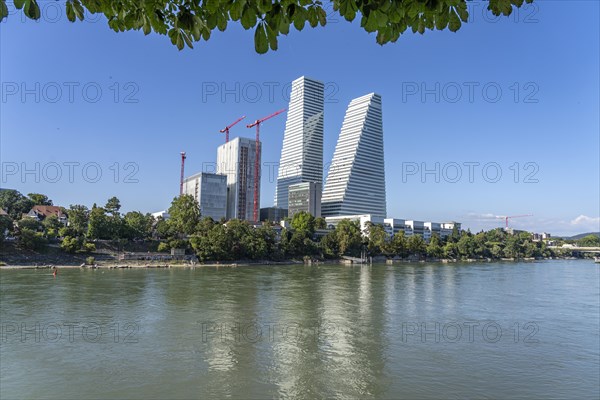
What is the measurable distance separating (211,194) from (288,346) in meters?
95.3

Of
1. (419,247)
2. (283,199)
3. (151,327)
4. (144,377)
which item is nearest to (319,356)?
(144,377)

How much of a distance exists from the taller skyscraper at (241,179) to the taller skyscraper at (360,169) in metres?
29.9

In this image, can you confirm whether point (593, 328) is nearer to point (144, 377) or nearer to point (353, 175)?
point (144, 377)

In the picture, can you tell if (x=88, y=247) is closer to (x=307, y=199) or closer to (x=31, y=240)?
(x=31, y=240)

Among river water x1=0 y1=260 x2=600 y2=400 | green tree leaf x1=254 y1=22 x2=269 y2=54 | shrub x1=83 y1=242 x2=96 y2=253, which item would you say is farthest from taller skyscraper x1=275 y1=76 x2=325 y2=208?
green tree leaf x1=254 y1=22 x2=269 y2=54

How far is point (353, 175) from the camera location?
133 metres

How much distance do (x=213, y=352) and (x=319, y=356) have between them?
4162 mm

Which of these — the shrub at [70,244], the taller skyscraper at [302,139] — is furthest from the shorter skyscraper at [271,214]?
the shrub at [70,244]

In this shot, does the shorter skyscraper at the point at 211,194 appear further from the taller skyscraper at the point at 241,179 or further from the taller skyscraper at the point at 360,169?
the taller skyscraper at the point at 360,169

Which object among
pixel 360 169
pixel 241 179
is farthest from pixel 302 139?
pixel 241 179

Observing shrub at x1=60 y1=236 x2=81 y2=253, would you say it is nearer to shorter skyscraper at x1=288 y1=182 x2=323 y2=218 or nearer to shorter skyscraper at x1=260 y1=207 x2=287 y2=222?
shorter skyscraper at x1=288 y1=182 x2=323 y2=218

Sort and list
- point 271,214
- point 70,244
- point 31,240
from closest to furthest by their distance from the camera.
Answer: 1. point 31,240
2. point 70,244
3. point 271,214

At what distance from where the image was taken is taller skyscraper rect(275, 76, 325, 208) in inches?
6462

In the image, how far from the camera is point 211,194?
108m
